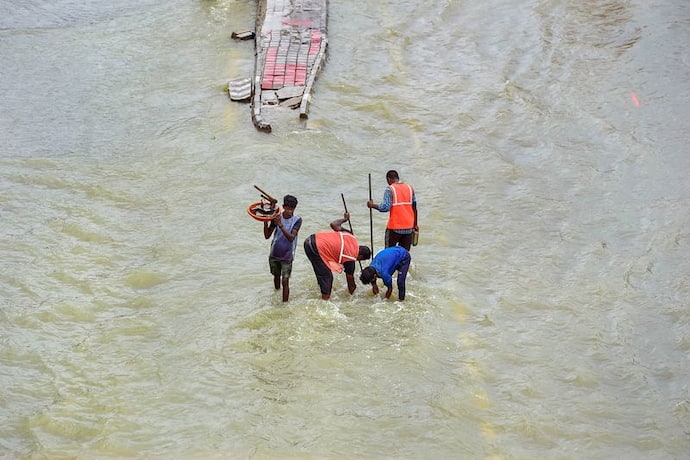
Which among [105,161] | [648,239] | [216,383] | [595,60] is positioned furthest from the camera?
[595,60]

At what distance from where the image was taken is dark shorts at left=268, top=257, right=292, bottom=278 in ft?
32.4

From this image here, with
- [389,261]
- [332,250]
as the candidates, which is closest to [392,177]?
[389,261]

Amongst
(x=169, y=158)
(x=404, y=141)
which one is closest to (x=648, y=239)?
(x=404, y=141)

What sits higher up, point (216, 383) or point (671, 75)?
point (671, 75)

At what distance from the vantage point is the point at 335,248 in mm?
9633

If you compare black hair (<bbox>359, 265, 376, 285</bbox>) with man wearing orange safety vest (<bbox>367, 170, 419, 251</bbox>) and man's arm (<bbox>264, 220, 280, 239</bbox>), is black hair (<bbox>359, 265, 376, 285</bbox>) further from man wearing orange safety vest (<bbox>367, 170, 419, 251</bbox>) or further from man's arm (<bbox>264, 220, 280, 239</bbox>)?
man's arm (<bbox>264, 220, 280, 239</bbox>)

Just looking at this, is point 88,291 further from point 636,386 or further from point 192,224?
point 636,386

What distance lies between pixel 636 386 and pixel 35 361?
5.94 m

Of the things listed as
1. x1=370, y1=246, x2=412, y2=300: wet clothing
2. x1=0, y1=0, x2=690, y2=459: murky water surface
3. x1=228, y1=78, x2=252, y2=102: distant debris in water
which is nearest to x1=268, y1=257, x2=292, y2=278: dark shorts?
x1=0, y1=0, x2=690, y2=459: murky water surface

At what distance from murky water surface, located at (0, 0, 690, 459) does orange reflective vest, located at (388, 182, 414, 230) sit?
819 mm

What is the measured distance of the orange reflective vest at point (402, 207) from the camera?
10.2 meters

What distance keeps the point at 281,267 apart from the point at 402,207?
1.46 m

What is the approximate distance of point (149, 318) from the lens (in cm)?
1029

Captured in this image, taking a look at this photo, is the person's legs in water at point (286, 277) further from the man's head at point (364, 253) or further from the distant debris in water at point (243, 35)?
the distant debris in water at point (243, 35)
